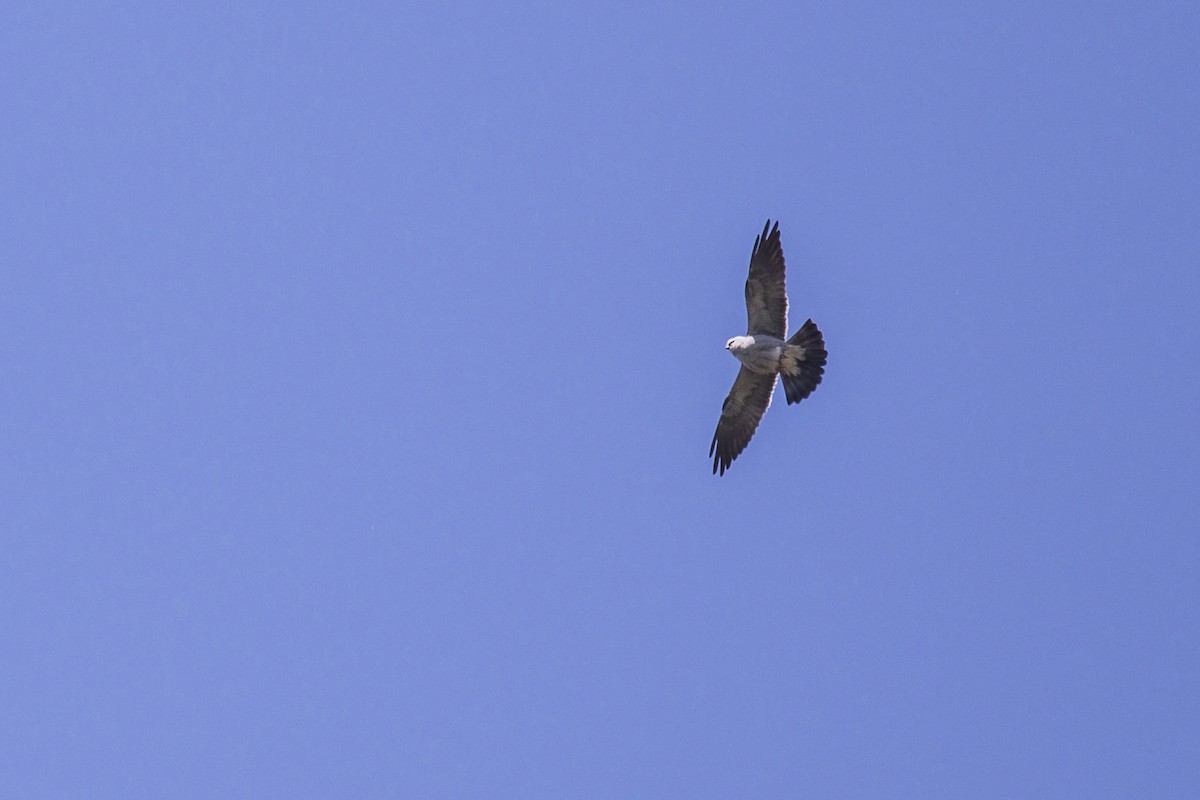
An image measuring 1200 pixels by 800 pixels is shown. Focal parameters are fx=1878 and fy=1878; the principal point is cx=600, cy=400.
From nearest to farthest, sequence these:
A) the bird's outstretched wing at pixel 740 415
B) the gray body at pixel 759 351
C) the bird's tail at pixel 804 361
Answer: the bird's tail at pixel 804 361, the gray body at pixel 759 351, the bird's outstretched wing at pixel 740 415

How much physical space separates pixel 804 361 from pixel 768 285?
1445 millimetres

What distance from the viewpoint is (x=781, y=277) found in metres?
24.7

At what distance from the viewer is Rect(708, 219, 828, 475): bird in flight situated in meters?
23.8

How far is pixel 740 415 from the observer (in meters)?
25.7

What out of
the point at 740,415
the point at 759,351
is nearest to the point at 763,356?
the point at 759,351

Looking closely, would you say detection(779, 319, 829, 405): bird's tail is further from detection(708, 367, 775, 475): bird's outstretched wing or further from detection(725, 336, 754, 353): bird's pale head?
detection(708, 367, 775, 475): bird's outstretched wing

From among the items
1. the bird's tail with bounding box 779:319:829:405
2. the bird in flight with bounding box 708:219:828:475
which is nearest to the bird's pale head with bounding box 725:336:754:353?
the bird in flight with bounding box 708:219:828:475

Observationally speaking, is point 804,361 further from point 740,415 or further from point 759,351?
point 740,415

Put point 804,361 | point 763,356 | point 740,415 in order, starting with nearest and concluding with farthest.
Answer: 1. point 804,361
2. point 763,356
3. point 740,415

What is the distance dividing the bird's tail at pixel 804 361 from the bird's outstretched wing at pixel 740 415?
1.29 meters

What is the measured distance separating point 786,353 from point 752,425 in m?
1.89

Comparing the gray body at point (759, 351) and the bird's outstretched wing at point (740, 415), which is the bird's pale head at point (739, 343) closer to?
the gray body at point (759, 351)

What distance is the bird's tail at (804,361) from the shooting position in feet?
77.6

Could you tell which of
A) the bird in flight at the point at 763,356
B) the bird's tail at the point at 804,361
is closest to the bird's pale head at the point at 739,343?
the bird in flight at the point at 763,356
